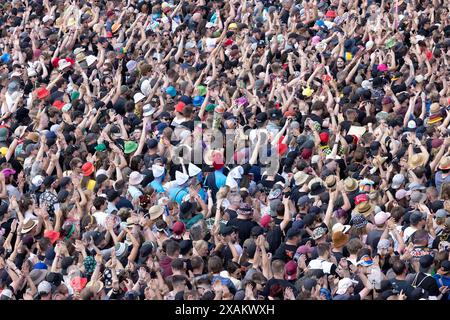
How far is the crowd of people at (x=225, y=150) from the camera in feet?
51.1

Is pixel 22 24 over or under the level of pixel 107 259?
under

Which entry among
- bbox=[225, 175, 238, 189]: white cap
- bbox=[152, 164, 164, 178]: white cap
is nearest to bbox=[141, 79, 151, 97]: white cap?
bbox=[152, 164, 164, 178]: white cap

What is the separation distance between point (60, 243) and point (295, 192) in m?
3.24

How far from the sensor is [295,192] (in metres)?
17.9

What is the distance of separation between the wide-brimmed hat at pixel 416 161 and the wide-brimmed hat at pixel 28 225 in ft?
16.5

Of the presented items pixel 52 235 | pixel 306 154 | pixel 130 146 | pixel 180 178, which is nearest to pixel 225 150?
pixel 306 154

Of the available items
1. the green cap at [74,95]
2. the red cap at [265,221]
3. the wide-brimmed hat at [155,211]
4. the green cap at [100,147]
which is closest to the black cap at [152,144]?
the green cap at [100,147]

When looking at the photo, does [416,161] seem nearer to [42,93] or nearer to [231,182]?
[231,182]

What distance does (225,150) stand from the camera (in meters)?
19.6

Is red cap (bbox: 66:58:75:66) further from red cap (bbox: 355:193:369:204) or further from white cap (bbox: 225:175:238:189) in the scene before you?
red cap (bbox: 355:193:369:204)

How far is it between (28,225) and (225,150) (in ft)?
11.0
